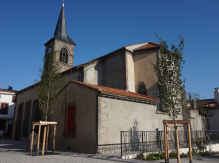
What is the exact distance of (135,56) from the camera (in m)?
19.4

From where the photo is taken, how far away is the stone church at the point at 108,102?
10219 mm

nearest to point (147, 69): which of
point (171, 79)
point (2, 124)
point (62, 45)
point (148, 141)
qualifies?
point (171, 79)

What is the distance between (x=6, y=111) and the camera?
36.1 m

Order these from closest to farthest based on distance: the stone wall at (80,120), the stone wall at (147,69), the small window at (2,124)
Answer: the stone wall at (80,120) → the stone wall at (147,69) → the small window at (2,124)

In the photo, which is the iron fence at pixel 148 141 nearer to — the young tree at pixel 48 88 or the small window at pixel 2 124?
the young tree at pixel 48 88

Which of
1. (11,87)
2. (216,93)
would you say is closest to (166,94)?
(216,93)

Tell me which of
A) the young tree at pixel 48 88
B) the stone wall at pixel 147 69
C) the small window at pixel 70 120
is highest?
the stone wall at pixel 147 69

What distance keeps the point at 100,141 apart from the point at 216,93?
2803 cm

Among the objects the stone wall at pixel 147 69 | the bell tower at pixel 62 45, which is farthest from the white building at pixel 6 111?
the stone wall at pixel 147 69

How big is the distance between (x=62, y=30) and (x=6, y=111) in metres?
19.9

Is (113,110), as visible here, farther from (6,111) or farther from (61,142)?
(6,111)

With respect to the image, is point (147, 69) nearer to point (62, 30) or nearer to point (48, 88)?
point (48, 88)

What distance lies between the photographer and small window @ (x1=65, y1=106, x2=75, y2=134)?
1141 cm

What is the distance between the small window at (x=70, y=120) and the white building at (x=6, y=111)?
28.8m
